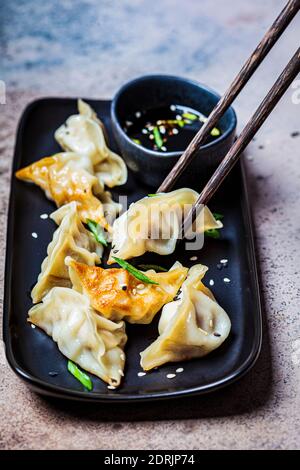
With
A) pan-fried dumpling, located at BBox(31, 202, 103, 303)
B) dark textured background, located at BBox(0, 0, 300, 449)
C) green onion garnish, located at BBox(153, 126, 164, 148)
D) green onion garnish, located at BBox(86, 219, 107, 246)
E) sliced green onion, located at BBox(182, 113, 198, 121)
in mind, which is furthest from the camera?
sliced green onion, located at BBox(182, 113, 198, 121)

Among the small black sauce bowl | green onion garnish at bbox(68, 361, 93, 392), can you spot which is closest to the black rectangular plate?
green onion garnish at bbox(68, 361, 93, 392)

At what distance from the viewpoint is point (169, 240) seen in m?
2.99

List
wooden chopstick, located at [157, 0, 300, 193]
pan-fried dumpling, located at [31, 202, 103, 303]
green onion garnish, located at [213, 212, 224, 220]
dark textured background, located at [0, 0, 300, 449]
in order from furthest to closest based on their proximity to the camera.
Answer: green onion garnish, located at [213, 212, 224, 220], pan-fried dumpling, located at [31, 202, 103, 303], wooden chopstick, located at [157, 0, 300, 193], dark textured background, located at [0, 0, 300, 449]

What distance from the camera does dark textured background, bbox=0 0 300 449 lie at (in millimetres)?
2525

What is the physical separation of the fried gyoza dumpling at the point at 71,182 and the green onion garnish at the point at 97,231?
22mm

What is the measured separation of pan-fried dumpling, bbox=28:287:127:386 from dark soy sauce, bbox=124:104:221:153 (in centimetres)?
90

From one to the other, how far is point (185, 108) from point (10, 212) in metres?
0.95

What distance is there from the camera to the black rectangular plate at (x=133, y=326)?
2.53 meters

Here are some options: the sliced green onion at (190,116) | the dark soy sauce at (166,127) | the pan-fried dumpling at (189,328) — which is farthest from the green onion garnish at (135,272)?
the sliced green onion at (190,116)

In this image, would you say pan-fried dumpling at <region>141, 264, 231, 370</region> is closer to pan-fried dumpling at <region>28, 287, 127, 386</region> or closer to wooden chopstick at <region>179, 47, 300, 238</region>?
pan-fried dumpling at <region>28, 287, 127, 386</region>

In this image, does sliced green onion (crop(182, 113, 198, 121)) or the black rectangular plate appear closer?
the black rectangular plate

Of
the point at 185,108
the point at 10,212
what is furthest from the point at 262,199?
the point at 10,212

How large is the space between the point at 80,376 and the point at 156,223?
0.72 m

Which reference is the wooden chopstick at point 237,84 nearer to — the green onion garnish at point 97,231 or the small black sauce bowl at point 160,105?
the small black sauce bowl at point 160,105
